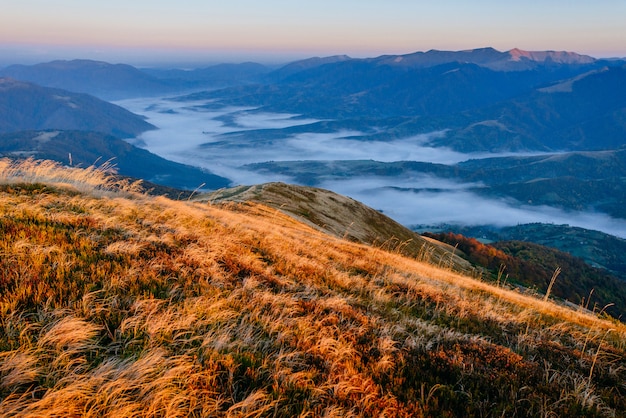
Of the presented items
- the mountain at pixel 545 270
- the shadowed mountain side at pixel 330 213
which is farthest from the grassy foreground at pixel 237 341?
the mountain at pixel 545 270

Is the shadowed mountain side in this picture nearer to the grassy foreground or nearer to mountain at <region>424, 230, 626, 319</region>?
the grassy foreground

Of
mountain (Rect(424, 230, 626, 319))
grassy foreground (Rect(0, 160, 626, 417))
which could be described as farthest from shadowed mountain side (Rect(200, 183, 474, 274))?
mountain (Rect(424, 230, 626, 319))

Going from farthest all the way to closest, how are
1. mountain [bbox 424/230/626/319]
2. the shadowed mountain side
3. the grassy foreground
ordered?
mountain [bbox 424/230/626/319] → the shadowed mountain side → the grassy foreground

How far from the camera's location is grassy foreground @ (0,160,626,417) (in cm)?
398

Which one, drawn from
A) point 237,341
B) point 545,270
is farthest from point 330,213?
point 545,270

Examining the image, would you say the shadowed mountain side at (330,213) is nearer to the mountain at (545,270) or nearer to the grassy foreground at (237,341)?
the grassy foreground at (237,341)

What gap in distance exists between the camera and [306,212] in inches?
1542

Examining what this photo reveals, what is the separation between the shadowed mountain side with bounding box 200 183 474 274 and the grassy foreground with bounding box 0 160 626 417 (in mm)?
22864

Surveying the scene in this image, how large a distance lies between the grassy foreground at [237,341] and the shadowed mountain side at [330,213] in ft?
75.0

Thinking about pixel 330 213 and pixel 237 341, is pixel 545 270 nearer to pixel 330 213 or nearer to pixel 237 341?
pixel 330 213

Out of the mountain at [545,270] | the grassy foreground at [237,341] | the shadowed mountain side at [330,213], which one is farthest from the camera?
the mountain at [545,270]

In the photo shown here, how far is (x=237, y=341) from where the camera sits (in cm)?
510

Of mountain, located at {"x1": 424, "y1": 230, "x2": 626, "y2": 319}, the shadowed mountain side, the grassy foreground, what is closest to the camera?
the grassy foreground

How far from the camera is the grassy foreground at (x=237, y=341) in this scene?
3.98 m
